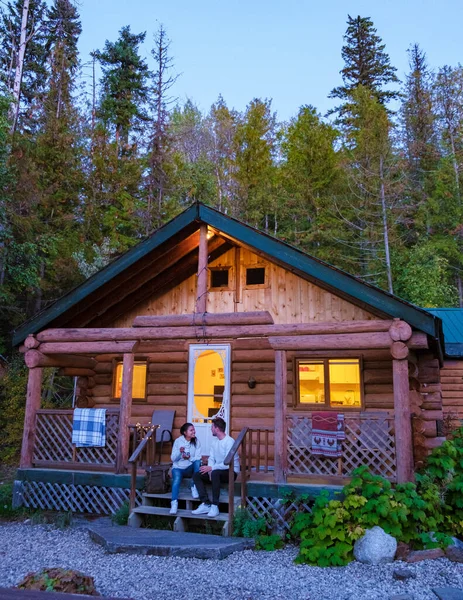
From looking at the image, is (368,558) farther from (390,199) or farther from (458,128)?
(458,128)

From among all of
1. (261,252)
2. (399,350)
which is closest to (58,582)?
(399,350)

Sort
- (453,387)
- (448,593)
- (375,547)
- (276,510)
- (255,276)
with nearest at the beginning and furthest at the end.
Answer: (448,593), (375,547), (276,510), (255,276), (453,387)

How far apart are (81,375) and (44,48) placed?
31.8m

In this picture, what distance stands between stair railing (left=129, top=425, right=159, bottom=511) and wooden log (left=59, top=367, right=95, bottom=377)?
9.62 feet

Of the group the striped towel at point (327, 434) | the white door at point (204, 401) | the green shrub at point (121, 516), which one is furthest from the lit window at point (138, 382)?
the striped towel at point (327, 434)

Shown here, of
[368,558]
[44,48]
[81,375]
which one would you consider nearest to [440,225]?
[81,375]

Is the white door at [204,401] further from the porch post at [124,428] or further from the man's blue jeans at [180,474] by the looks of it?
the man's blue jeans at [180,474]

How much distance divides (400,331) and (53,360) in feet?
24.7

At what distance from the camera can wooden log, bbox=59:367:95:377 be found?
41.4 feet

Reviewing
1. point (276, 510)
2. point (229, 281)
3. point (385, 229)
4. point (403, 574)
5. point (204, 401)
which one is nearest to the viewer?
point (403, 574)

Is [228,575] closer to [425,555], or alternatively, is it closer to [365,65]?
[425,555]

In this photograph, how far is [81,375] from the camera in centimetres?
1310

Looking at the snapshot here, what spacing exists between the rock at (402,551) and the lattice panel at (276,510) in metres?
1.64

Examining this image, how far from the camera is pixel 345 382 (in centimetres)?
1144
